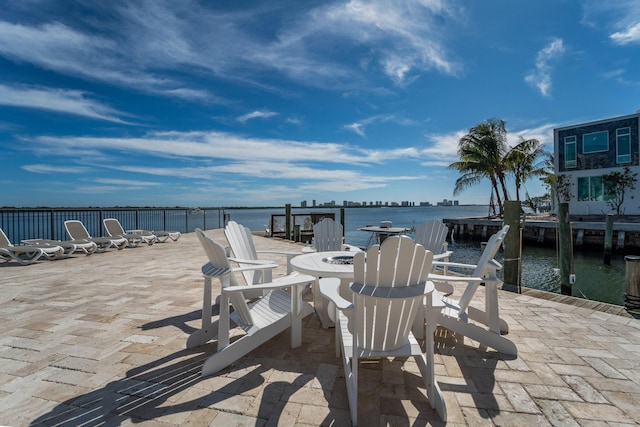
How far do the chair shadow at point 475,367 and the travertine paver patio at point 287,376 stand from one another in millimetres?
11

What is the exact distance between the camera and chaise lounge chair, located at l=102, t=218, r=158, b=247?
8.66m

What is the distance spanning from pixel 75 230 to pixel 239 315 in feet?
26.6

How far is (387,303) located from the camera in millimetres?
1672

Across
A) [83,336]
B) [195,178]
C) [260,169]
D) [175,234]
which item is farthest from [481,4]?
[195,178]

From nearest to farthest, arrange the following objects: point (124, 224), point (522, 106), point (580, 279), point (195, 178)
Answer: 1. point (580, 279)
2. point (124, 224)
3. point (522, 106)
4. point (195, 178)

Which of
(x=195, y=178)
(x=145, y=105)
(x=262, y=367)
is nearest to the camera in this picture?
(x=262, y=367)

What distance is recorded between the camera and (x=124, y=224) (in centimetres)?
1057

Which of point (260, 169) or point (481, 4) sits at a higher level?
point (481, 4)

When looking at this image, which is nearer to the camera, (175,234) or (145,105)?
(175,234)

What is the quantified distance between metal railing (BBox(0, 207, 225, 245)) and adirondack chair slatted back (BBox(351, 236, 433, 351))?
30.0ft

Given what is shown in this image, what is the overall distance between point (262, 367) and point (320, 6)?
6.65 meters

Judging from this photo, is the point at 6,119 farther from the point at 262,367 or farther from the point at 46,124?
the point at 262,367

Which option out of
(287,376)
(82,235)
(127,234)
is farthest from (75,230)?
(287,376)

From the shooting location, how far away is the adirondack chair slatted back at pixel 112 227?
28.3 feet
